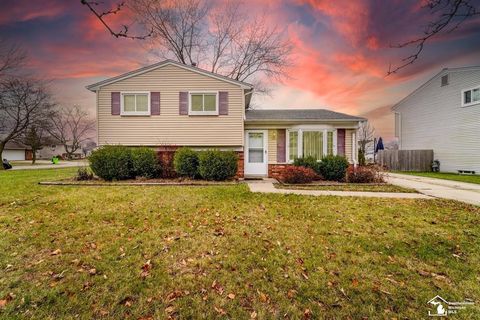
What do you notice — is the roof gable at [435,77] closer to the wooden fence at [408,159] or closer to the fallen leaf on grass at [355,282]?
the wooden fence at [408,159]

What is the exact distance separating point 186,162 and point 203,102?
3611mm

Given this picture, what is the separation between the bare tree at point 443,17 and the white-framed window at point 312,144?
937 centimetres

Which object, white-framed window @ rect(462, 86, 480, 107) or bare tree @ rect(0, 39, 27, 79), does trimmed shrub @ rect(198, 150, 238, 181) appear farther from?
bare tree @ rect(0, 39, 27, 79)

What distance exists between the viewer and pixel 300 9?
1157 cm

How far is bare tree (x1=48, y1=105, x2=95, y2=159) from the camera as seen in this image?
46188mm

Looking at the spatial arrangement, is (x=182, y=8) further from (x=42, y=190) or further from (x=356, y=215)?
(x=356, y=215)

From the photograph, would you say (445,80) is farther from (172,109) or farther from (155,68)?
(155,68)

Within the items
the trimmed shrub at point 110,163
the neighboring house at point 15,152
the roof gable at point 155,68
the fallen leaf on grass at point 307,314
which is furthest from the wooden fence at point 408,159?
the neighboring house at point 15,152

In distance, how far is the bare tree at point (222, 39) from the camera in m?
21.2

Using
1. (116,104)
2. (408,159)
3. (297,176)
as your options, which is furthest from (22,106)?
(408,159)

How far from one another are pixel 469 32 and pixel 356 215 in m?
4.19

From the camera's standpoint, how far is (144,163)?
10898 mm

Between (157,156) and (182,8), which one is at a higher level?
(182,8)

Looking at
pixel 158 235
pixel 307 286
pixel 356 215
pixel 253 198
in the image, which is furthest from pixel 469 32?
pixel 158 235
